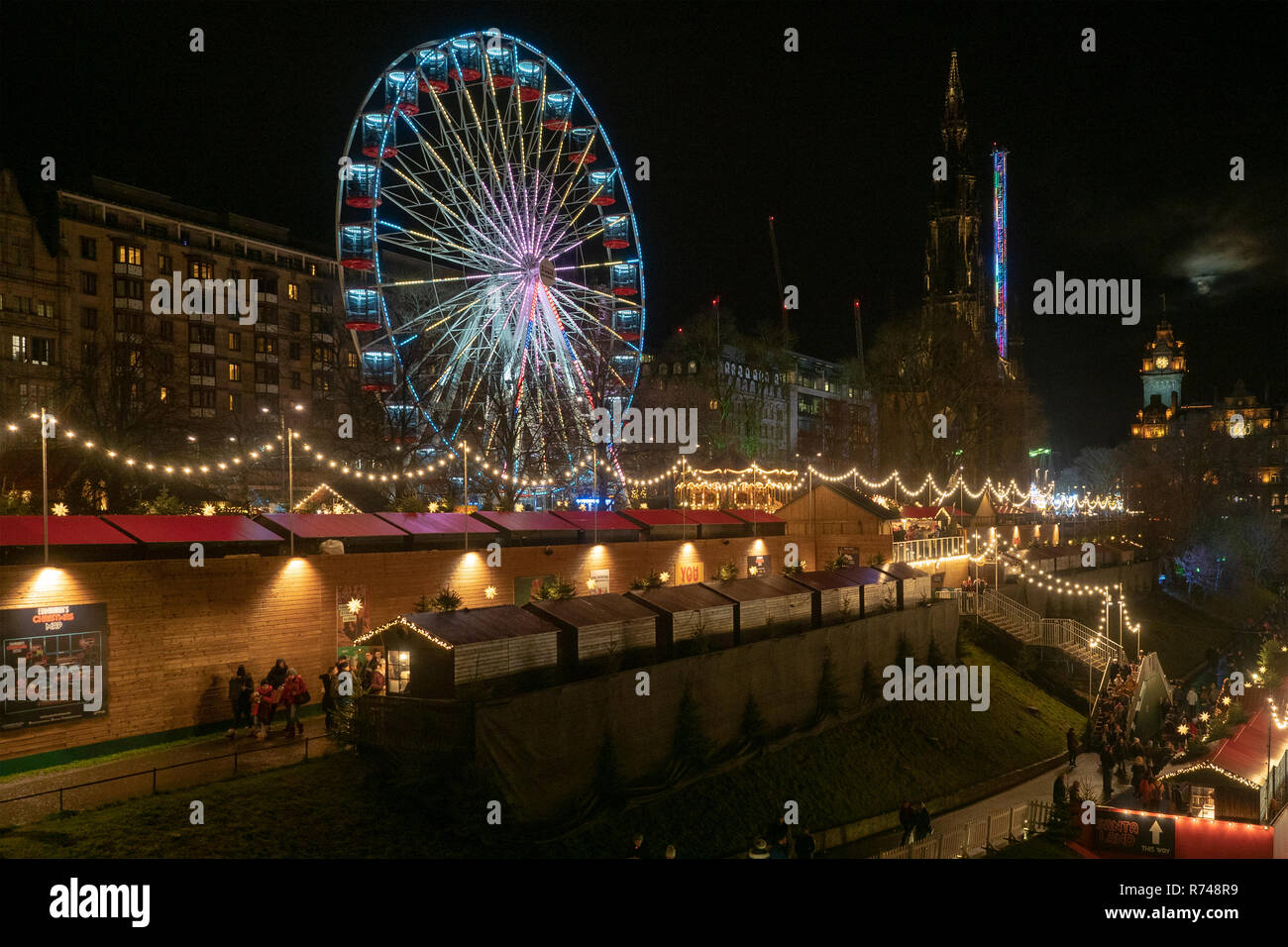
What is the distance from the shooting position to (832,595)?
24.0 metres

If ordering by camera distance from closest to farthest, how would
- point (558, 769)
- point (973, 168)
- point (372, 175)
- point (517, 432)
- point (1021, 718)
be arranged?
point (558, 769)
point (1021, 718)
point (372, 175)
point (517, 432)
point (973, 168)

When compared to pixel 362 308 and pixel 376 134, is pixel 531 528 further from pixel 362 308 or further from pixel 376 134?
pixel 376 134

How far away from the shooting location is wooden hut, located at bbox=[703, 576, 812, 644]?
Result: 20.7 metres

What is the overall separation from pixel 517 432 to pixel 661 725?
20.5 m

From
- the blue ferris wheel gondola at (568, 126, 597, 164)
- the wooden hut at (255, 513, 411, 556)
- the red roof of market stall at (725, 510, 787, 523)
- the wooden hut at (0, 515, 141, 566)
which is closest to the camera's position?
the wooden hut at (0, 515, 141, 566)

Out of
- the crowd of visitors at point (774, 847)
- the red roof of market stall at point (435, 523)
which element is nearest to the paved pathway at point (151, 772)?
the crowd of visitors at point (774, 847)

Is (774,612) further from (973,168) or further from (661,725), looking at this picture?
(973,168)

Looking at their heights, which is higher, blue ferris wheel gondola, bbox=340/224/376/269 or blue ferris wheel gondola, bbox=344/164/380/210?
blue ferris wheel gondola, bbox=344/164/380/210

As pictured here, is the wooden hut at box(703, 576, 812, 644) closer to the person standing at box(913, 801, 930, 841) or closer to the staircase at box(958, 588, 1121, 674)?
the person standing at box(913, 801, 930, 841)

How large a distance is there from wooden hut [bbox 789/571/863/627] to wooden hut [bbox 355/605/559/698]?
9191mm

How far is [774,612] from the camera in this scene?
2170 cm

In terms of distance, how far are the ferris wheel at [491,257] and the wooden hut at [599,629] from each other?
1609 centimetres

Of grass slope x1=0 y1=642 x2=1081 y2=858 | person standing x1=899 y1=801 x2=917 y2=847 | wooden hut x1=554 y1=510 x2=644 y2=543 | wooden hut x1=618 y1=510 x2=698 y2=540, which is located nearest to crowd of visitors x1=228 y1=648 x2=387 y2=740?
grass slope x1=0 y1=642 x2=1081 y2=858
